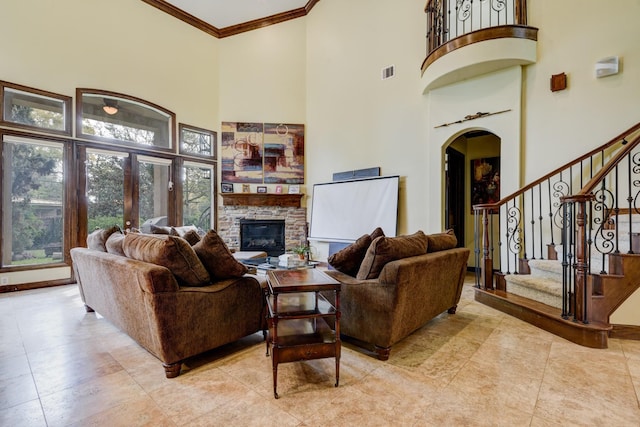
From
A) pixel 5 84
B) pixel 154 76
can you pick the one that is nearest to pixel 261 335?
pixel 5 84

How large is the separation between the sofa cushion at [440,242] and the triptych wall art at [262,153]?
4540mm

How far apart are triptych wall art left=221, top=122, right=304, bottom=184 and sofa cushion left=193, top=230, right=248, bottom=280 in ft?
15.6

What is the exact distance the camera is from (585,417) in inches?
62.0

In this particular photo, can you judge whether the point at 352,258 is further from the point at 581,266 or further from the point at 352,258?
the point at 581,266

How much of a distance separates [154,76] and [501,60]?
6145 millimetres

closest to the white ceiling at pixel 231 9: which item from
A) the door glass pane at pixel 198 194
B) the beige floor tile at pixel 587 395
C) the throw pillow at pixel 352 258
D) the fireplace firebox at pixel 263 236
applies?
the door glass pane at pixel 198 194

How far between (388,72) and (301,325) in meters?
5.21

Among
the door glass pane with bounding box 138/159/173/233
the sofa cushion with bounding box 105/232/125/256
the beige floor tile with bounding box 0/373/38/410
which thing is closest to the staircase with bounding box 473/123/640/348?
the sofa cushion with bounding box 105/232/125/256

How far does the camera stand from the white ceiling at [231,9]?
6176 mm

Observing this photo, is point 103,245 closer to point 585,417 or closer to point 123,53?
point 585,417

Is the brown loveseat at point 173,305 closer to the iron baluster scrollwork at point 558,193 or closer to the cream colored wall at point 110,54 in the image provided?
the cream colored wall at point 110,54

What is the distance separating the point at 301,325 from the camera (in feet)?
7.19

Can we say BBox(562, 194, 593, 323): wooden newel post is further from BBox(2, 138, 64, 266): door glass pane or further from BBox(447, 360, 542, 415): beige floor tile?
BBox(2, 138, 64, 266): door glass pane

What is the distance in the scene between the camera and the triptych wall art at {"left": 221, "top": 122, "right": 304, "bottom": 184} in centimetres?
679
